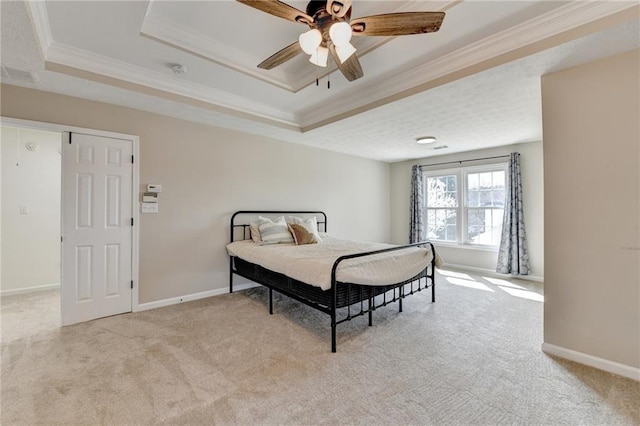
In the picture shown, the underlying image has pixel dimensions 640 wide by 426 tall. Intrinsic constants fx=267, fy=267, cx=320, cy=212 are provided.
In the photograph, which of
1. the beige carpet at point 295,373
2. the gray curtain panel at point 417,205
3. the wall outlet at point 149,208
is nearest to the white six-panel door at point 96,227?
the wall outlet at point 149,208

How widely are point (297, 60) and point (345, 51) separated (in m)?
1.14

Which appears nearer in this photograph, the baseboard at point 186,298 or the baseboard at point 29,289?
the baseboard at point 186,298

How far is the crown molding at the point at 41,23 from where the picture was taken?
6.03 feet

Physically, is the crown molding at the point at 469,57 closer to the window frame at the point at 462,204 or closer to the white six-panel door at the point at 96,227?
the white six-panel door at the point at 96,227

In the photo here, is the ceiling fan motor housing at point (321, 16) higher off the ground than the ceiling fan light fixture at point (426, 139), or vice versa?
the ceiling fan motor housing at point (321, 16)

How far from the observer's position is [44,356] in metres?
2.21

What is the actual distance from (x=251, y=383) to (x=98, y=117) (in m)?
3.28

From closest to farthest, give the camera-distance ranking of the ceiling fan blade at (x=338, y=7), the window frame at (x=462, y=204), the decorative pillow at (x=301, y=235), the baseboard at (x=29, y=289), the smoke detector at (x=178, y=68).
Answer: the ceiling fan blade at (x=338, y=7)
the smoke detector at (x=178, y=68)
the baseboard at (x=29, y=289)
the decorative pillow at (x=301, y=235)
the window frame at (x=462, y=204)

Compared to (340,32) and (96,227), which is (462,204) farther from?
(96,227)

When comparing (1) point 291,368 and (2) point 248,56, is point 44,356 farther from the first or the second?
(2) point 248,56

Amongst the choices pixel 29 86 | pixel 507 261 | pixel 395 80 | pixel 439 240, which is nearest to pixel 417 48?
pixel 395 80

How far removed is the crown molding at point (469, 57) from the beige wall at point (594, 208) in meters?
0.48

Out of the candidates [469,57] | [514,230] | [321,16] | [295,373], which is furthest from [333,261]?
[514,230]

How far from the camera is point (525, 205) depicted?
15.5ft
